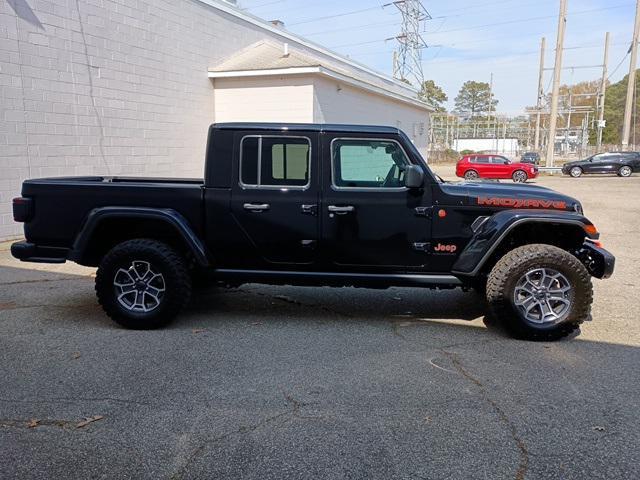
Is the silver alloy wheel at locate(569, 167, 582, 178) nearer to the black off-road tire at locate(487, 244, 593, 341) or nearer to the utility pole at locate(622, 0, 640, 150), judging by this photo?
the utility pole at locate(622, 0, 640, 150)

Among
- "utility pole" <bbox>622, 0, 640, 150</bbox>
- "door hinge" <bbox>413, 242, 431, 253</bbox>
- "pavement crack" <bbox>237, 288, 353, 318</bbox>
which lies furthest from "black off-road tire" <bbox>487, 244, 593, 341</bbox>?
"utility pole" <bbox>622, 0, 640, 150</bbox>

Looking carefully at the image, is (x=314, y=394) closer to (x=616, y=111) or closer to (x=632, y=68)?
(x=632, y=68)

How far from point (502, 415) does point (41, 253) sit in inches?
175

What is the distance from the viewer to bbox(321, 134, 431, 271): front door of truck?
16.7 ft

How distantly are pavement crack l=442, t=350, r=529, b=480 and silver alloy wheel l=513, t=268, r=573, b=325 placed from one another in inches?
35.4

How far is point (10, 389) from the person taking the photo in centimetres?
391

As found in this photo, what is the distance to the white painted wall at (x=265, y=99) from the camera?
48.0 feet

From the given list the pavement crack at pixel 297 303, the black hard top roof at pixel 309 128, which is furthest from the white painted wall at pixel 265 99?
the black hard top roof at pixel 309 128

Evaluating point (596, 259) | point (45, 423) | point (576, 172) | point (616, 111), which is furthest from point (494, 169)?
point (616, 111)

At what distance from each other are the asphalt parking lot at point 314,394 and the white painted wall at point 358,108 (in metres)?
9.97

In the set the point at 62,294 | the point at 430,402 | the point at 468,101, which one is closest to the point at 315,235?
the point at 430,402

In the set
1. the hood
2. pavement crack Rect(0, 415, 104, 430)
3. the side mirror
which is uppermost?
the side mirror

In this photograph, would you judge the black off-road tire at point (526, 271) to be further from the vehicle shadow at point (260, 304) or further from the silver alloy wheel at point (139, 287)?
the silver alloy wheel at point (139, 287)

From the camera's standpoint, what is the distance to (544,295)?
4.98 m
